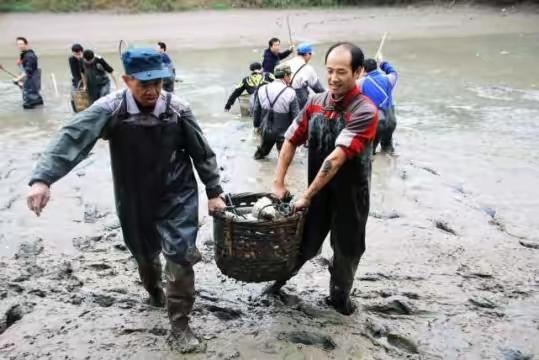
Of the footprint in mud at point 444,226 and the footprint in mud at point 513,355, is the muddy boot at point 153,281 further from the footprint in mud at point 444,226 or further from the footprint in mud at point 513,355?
the footprint in mud at point 444,226

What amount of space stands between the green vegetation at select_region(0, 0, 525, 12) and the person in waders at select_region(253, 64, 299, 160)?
2164cm

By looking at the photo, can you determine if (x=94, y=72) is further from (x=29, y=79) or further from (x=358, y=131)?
(x=358, y=131)

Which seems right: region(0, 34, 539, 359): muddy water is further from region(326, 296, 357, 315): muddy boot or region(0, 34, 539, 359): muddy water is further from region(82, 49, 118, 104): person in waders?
region(82, 49, 118, 104): person in waders

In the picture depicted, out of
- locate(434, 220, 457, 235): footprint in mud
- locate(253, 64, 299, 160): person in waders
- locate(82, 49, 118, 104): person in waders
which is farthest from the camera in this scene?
locate(82, 49, 118, 104): person in waders

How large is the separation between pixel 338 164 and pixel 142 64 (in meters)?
1.34

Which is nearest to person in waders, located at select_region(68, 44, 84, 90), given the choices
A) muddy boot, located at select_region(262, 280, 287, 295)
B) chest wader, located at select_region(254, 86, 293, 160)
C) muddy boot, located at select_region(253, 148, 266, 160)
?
muddy boot, located at select_region(253, 148, 266, 160)

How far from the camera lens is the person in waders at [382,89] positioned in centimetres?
791

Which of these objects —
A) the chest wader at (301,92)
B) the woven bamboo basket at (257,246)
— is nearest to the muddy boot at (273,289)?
the woven bamboo basket at (257,246)

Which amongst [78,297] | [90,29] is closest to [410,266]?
[78,297]

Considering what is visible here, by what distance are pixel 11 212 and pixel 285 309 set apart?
3.81 meters

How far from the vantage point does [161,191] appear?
→ 3.64 meters

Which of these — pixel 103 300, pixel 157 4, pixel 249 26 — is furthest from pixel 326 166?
pixel 157 4

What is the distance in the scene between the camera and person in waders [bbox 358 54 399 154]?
7.91 m

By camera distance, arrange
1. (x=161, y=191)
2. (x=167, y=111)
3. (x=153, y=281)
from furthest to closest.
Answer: (x=153, y=281), (x=161, y=191), (x=167, y=111)
